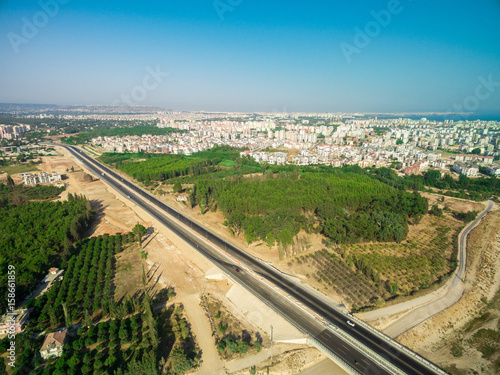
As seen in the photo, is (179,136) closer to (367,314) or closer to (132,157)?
(132,157)

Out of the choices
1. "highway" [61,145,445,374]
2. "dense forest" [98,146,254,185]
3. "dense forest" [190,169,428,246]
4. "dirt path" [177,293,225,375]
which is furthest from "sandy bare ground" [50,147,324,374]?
"dense forest" [98,146,254,185]

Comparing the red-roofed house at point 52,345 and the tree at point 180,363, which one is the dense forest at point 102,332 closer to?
the tree at point 180,363

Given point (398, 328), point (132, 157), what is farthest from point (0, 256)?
point (132, 157)

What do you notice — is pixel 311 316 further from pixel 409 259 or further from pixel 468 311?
pixel 409 259

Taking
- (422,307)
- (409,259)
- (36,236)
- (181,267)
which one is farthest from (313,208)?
(36,236)

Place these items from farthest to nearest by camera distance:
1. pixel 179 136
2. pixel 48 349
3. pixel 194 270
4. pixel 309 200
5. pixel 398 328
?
1. pixel 179 136
2. pixel 309 200
3. pixel 194 270
4. pixel 398 328
5. pixel 48 349

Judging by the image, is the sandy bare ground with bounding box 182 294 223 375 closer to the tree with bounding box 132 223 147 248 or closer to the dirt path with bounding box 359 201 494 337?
the tree with bounding box 132 223 147 248
